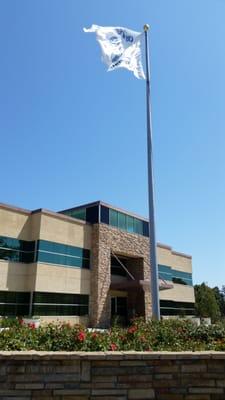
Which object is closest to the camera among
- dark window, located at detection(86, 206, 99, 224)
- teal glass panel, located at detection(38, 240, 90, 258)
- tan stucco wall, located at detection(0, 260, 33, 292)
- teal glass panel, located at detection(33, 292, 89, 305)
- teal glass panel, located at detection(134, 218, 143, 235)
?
tan stucco wall, located at detection(0, 260, 33, 292)

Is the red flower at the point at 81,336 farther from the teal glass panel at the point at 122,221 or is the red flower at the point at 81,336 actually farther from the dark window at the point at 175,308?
the dark window at the point at 175,308

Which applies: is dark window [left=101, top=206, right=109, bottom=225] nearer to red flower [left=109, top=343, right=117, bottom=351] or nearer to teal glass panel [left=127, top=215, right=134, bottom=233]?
teal glass panel [left=127, top=215, right=134, bottom=233]

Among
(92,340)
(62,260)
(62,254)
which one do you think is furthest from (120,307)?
(92,340)

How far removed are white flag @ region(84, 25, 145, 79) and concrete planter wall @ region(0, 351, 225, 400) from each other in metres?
13.6

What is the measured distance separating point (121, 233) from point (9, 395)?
86.9 ft

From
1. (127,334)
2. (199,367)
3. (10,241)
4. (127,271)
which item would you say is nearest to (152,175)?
(127,334)

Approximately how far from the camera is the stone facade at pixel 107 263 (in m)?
27.7

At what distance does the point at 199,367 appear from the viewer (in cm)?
522

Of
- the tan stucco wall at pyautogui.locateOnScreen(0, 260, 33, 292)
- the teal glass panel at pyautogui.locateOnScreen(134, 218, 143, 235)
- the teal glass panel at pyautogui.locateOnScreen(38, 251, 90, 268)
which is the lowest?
the tan stucco wall at pyautogui.locateOnScreen(0, 260, 33, 292)

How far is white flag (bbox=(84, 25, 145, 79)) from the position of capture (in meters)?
16.0

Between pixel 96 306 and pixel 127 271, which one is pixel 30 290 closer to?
pixel 96 306

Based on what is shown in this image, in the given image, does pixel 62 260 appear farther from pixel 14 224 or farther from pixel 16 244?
pixel 14 224

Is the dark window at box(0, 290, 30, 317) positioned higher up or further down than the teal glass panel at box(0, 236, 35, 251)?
further down

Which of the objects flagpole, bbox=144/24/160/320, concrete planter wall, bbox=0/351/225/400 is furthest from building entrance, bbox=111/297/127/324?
concrete planter wall, bbox=0/351/225/400
